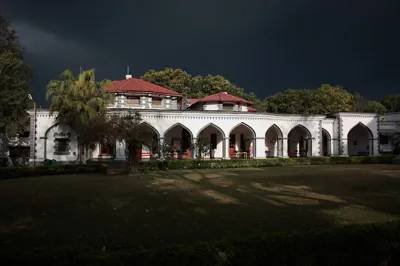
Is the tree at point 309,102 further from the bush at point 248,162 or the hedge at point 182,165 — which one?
the hedge at point 182,165

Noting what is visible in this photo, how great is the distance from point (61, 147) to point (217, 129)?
46.8 feet

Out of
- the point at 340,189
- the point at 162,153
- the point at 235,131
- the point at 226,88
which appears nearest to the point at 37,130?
the point at 162,153

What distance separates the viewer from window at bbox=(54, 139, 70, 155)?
27.5 meters

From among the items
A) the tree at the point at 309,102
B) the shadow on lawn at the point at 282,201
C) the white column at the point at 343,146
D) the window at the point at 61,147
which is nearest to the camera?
the shadow on lawn at the point at 282,201

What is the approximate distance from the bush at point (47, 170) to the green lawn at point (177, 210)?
5.98 meters

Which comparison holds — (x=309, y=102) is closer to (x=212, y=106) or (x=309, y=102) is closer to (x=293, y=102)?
(x=293, y=102)

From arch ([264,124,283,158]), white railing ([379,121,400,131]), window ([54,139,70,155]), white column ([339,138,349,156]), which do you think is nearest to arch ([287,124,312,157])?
arch ([264,124,283,158])

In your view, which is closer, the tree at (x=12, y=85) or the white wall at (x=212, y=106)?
the tree at (x=12, y=85)

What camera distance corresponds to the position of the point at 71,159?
27516mm

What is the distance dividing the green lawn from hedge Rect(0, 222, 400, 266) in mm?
800

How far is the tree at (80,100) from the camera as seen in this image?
917 inches

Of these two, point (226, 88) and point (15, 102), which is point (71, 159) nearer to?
point (15, 102)

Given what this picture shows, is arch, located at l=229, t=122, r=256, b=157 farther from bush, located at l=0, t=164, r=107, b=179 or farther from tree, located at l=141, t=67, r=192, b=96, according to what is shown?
tree, located at l=141, t=67, r=192, b=96

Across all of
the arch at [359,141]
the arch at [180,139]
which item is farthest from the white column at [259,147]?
the arch at [359,141]
